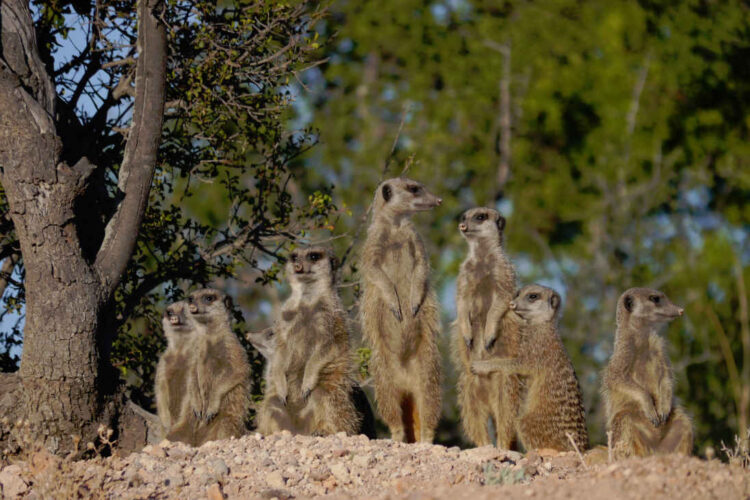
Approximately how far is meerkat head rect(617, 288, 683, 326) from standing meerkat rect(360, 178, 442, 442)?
3.33 ft

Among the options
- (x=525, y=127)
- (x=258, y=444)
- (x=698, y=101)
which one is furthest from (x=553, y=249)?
(x=258, y=444)

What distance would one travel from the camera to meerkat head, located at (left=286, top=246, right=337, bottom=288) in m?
5.56

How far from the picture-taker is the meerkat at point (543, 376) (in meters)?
5.16

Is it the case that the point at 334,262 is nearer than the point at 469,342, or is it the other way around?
the point at 469,342

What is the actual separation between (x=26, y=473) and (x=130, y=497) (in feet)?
1.76

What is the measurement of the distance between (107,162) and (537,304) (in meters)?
2.62

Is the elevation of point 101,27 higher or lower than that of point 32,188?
higher

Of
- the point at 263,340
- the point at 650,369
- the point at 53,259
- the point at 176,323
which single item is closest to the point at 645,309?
the point at 650,369

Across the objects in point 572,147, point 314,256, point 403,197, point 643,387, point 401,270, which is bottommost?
point 643,387

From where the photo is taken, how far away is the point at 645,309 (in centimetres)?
526

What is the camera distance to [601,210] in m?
12.9

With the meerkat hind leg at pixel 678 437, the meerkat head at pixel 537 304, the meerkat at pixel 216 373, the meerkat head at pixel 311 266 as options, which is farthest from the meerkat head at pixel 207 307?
the meerkat hind leg at pixel 678 437

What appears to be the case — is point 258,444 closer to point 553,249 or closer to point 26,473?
point 26,473

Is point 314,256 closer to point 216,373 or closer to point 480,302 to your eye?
point 216,373
